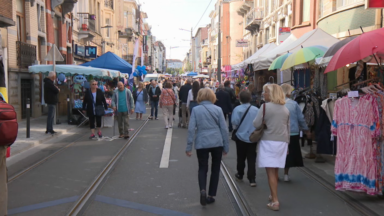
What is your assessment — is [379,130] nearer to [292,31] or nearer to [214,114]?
[214,114]

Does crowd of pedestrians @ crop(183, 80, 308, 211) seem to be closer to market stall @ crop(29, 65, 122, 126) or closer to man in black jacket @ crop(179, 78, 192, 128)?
man in black jacket @ crop(179, 78, 192, 128)

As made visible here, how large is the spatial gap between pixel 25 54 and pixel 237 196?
46.0ft

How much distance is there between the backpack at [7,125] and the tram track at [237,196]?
3012mm

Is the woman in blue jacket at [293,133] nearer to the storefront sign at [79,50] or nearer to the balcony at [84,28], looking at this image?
the storefront sign at [79,50]

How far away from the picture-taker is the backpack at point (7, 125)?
14.8ft

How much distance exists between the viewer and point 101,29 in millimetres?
36469

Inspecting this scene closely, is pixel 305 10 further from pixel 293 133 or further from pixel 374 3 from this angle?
pixel 293 133

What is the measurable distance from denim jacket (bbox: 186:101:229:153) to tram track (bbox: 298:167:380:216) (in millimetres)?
1971

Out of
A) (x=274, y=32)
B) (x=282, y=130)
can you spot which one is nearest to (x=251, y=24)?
(x=274, y=32)

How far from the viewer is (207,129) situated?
539cm

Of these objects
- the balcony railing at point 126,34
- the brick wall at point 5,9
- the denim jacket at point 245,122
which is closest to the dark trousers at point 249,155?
the denim jacket at point 245,122

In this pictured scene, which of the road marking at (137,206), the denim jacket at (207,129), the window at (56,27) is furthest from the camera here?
the window at (56,27)

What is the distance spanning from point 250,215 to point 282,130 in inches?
47.6

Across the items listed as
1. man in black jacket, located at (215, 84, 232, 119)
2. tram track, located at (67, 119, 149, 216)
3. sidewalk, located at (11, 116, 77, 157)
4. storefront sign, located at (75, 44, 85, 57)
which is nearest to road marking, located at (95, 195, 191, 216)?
tram track, located at (67, 119, 149, 216)
